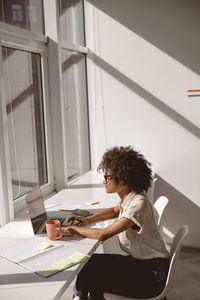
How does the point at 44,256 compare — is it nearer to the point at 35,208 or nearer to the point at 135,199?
the point at 35,208

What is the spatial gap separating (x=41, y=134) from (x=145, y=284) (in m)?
1.81

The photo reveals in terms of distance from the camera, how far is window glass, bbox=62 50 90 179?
3.72 meters

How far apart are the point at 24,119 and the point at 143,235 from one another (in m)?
1.53

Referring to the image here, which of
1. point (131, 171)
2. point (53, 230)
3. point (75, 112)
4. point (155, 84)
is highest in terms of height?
point (155, 84)

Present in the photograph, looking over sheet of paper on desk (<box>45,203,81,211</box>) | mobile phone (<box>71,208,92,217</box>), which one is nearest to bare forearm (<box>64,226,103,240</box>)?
mobile phone (<box>71,208,92,217</box>)

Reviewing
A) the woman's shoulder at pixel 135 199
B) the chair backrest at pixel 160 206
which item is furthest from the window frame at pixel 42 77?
the chair backrest at pixel 160 206

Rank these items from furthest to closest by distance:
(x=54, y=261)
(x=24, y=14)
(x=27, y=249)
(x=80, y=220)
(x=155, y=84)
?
1. (x=155, y=84)
2. (x=24, y=14)
3. (x=80, y=220)
4. (x=27, y=249)
5. (x=54, y=261)

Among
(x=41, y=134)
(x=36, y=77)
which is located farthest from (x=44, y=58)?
(x=41, y=134)

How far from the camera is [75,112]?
3963 millimetres

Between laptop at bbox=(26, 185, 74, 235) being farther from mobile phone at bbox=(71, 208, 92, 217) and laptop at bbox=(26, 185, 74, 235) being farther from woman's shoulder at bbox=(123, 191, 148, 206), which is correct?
woman's shoulder at bbox=(123, 191, 148, 206)

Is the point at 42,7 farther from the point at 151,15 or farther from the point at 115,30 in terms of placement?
the point at 151,15

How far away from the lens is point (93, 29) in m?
3.94

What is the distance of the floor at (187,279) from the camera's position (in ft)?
9.26

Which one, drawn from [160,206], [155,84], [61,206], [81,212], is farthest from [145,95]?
[81,212]
